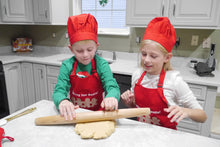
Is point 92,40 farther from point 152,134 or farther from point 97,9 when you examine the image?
point 97,9

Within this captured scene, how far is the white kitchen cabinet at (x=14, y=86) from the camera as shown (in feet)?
7.79

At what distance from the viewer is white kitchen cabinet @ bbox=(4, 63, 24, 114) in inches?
93.5

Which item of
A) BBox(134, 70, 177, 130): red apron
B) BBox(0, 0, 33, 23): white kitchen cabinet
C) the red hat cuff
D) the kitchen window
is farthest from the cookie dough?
BBox(0, 0, 33, 23): white kitchen cabinet

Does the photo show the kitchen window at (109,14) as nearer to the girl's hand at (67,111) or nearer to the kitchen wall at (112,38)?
the kitchen wall at (112,38)

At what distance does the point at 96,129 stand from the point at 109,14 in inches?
85.0

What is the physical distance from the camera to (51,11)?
95.5 inches

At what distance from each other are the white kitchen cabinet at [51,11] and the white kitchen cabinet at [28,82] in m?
0.67

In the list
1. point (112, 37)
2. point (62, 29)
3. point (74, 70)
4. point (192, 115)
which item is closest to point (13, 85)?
point (62, 29)

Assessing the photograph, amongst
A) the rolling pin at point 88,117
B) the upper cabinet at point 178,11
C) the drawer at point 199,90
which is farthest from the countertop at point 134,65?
the rolling pin at point 88,117

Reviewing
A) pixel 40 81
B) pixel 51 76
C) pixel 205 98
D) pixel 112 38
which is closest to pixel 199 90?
pixel 205 98

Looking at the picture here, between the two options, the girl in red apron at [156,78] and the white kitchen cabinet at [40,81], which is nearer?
the girl in red apron at [156,78]

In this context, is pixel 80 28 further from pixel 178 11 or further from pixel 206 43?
pixel 206 43

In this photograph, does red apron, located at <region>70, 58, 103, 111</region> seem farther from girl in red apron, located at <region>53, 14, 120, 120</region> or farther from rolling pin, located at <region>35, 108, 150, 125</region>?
rolling pin, located at <region>35, 108, 150, 125</region>

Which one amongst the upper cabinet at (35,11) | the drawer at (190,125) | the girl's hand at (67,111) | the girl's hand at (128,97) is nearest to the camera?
the girl's hand at (67,111)
